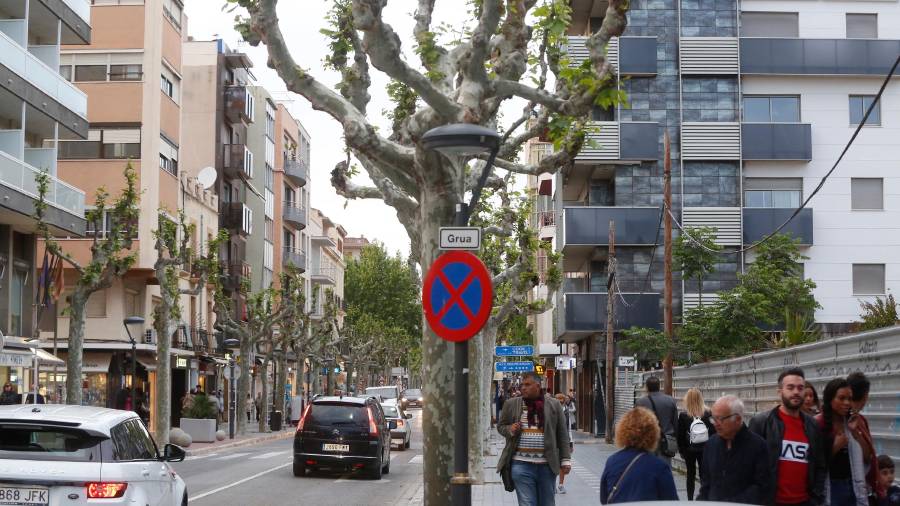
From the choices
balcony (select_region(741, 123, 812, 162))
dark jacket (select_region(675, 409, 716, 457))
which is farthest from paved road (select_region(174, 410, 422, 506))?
balcony (select_region(741, 123, 812, 162))

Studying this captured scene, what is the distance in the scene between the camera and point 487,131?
11.0 meters

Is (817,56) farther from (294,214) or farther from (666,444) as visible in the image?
(294,214)

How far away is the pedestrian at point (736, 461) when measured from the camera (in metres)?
8.55

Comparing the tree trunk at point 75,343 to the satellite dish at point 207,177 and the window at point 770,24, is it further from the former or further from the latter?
the satellite dish at point 207,177

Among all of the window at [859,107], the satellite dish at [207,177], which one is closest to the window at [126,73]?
the satellite dish at [207,177]

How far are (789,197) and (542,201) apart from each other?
→ 43185 millimetres

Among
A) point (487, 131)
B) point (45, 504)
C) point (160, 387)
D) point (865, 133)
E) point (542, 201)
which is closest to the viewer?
point (45, 504)

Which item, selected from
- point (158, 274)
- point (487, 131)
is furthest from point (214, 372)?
point (487, 131)

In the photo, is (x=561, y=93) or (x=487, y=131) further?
(x=561, y=93)

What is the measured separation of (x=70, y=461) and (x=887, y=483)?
250 inches

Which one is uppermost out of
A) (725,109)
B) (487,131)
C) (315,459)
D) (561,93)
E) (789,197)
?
(725,109)

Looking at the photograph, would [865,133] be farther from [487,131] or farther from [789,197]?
[487,131]

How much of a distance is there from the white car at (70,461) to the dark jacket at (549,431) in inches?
133

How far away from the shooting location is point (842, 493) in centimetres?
909
